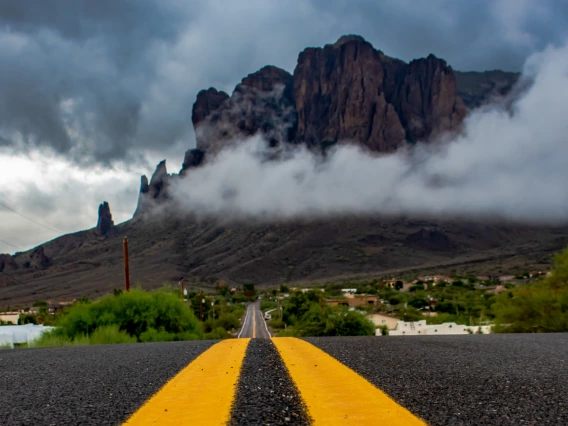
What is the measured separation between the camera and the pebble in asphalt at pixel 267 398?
7.75 feet

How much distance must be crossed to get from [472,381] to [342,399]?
1.10 meters

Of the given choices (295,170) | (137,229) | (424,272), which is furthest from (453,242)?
(137,229)

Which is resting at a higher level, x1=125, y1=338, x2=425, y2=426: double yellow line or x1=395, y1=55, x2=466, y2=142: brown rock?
x1=395, y1=55, x2=466, y2=142: brown rock

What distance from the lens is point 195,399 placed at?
2.86 meters

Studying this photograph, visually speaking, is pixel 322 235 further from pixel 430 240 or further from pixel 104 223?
pixel 104 223

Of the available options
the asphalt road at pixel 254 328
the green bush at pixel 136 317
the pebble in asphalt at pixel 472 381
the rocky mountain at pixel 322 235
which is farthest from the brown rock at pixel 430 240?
the pebble in asphalt at pixel 472 381

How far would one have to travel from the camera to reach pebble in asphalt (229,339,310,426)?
2361mm

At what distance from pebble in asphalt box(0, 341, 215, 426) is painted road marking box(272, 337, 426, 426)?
3.05ft

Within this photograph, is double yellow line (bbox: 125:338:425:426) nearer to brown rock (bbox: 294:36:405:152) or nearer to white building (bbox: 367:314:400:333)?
white building (bbox: 367:314:400:333)

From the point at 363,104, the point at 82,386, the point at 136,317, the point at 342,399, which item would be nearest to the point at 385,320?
the point at 136,317

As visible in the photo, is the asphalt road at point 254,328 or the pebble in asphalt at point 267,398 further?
the asphalt road at point 254,328

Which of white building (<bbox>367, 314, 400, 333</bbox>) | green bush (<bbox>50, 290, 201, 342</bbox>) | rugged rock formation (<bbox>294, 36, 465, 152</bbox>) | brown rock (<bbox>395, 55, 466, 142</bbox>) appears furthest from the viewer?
brown rock (<bbox>395, 55, 466, 142</bbox>)

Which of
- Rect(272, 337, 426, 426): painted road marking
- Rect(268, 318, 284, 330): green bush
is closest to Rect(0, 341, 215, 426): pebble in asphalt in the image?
Rect(272, 337, 426, 426): painted road marking

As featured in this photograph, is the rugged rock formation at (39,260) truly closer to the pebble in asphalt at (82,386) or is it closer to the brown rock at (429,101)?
the brown rock at (429,101)
